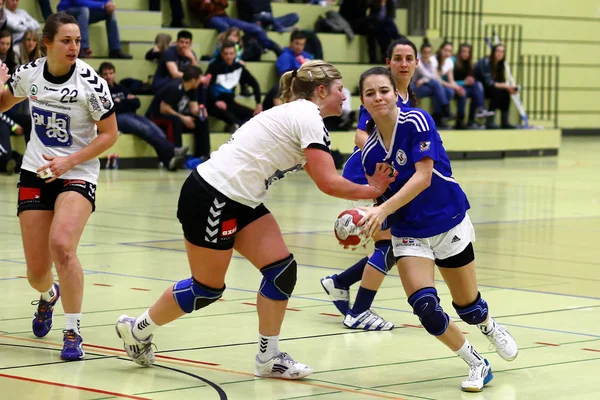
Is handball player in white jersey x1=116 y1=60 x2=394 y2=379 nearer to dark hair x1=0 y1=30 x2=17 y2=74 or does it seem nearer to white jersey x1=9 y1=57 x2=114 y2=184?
white jersey x1=9 y1=57 x2=114 y2=184

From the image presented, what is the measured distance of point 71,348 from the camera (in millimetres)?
5586

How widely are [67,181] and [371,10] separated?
17364 millimetres

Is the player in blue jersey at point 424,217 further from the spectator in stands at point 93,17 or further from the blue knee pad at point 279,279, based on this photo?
the spectator in stands at point 93,17

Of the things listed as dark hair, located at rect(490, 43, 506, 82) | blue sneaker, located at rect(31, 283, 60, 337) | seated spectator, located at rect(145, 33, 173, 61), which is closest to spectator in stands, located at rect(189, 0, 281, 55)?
seated spectator, located at rect(145, 33, 173, 61)

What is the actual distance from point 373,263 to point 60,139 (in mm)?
2073

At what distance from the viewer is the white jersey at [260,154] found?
5238mm

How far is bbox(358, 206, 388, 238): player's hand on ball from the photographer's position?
5027mm

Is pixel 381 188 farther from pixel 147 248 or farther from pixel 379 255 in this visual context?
pixel 147 248

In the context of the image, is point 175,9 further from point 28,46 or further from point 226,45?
point 28,46

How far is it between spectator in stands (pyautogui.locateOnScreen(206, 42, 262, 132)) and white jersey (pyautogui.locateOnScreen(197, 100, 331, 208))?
43.7ft

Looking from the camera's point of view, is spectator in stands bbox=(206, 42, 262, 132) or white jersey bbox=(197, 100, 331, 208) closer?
white jersey bbox=(197, 100, 331, 208)

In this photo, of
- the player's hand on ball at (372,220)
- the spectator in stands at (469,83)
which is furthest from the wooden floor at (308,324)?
the spectator in stands at (469,83)

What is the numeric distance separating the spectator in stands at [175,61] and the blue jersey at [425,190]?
13027 millimetres

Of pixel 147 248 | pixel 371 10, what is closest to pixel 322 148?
pixel 147 248
